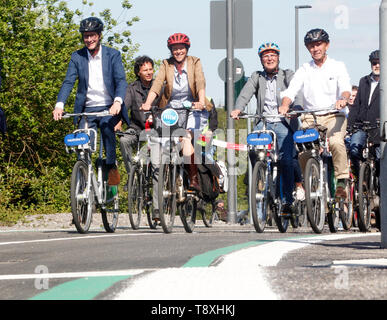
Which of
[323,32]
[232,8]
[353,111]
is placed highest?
[232,8]

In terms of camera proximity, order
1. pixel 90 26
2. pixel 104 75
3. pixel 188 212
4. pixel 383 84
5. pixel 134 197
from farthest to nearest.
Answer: pixel 134 197
pixel 188 212
pixel 104 75
pixel 90 26
pixel 383 84

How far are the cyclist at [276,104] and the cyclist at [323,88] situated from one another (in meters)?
0.19

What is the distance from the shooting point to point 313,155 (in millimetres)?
11094

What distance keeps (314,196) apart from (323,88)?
1.26m

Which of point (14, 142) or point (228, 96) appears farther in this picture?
point (14, 142)

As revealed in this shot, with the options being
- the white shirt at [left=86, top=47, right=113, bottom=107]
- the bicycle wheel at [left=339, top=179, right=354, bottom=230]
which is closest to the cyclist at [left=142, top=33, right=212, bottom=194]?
the white shirt at [left=86, top=47, right=113, bottom=107]

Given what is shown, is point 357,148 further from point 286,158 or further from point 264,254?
point 264,254

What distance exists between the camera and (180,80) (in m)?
11.3

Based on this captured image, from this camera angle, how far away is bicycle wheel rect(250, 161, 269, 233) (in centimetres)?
1070

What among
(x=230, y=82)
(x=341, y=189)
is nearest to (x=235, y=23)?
(x=230, y=82)

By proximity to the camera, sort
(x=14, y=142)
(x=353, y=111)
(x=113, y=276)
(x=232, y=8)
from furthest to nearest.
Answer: (x=14, y=142)
(x=232, y=8)
(x=353, y=111)
(x=113, y=276)
